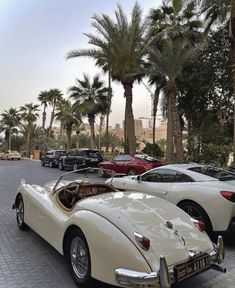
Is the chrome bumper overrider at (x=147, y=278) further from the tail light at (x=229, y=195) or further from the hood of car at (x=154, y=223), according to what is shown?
the tail light at (x=229, y=195)

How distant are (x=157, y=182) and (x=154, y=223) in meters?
3.59

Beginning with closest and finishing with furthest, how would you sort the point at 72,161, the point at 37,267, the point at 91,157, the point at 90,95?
the point at 37,267 → the point at 91,157 → the point at 72,161 → the point at 90,95

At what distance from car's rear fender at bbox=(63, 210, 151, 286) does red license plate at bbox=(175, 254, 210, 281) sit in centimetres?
37

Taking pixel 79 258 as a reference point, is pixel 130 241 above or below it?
above

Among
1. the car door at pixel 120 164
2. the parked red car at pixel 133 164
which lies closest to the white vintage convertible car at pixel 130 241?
the parked red car at pixel 133 164

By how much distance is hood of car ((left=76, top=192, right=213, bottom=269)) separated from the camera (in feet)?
12.7

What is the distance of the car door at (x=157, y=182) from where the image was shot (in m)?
7.39

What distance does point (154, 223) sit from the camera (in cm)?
415

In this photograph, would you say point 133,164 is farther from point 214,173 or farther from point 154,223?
point 154,223

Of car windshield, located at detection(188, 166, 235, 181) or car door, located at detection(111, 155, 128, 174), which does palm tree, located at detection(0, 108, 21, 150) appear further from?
car windshield, located at detection(188, 166, 235, 181)

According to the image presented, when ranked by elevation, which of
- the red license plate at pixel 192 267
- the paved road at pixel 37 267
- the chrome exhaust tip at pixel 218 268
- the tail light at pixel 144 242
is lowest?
the paved road at pixel 37 267

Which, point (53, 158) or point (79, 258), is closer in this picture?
point (79, 258)

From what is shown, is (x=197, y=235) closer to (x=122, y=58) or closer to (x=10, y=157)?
(x=122, y=58)

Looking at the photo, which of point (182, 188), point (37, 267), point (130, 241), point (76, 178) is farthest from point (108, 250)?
point (182, 188)
